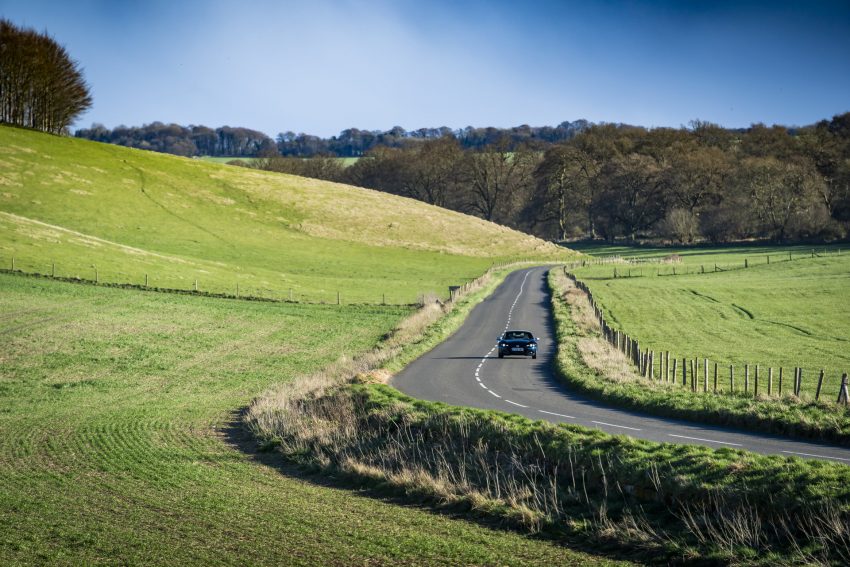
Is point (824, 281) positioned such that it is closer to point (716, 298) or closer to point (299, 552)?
point (716, 298)

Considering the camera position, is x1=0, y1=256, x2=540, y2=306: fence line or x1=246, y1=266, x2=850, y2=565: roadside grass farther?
x1=0, y1=256, x2=540, y2=306: fence line

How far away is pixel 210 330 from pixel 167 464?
28690 mm

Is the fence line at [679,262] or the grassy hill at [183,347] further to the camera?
the fence line at [679,262]

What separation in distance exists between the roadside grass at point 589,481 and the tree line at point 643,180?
11171cm

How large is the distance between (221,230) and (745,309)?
6178 cm

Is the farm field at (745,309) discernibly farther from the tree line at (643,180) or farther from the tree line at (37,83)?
the tree line at (37,83)

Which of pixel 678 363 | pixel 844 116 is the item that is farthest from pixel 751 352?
pixel 844 116

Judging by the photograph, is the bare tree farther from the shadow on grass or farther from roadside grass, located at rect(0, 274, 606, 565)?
the shadow on grass

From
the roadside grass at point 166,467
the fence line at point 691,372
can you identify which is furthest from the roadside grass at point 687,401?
the roadside grass at point 166,467

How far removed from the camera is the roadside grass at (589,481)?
13953 millimetres

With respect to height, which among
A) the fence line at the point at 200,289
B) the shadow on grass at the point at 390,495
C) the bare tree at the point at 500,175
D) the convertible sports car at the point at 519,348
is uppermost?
the bare tree at the point at 500,175

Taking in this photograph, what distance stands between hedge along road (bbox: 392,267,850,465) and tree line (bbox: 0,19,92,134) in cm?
9155

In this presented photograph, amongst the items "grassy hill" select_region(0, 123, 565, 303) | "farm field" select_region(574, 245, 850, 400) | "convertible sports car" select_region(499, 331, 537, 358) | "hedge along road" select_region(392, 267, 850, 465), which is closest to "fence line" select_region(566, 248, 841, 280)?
"farm field" select_region(574, 245, 850, 400)

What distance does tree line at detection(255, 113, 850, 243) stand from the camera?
123250 millimetres
